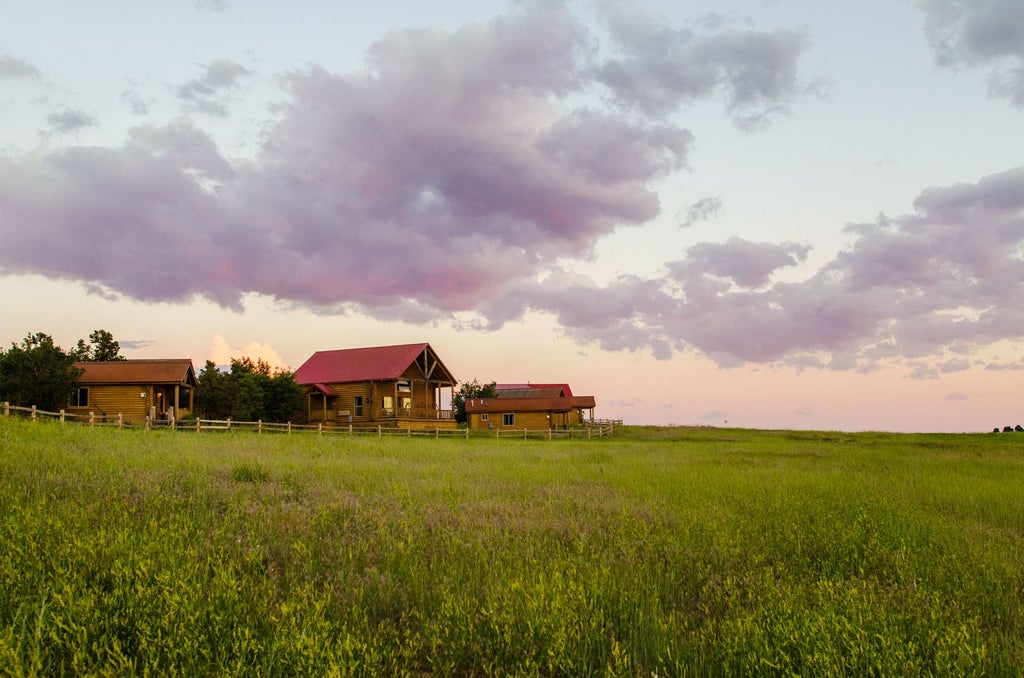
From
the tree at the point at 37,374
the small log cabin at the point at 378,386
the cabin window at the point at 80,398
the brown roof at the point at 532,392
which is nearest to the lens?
the tree at the point at 37,374

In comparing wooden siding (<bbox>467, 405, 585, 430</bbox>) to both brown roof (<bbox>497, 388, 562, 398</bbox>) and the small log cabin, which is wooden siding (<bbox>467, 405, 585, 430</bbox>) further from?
brown roof (<bbox>497, 388, 562, 398</bbox>)

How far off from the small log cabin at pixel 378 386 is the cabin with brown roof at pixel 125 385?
11.1m

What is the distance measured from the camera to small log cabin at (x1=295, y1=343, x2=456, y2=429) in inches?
2100

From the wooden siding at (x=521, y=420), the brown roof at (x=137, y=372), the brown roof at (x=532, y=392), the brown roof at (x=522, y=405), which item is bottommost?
the wooden siding at (x=521, y=420)

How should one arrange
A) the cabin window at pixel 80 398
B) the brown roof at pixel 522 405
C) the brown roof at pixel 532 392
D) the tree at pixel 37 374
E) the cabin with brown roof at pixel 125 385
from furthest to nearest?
the brown roof at pixel 532 392 → the brown roof at pixel 522 405 → the cabin window at pixel 80 398 → the cabin with brown roof at pixel 125 385 → the tree at pixel 37 374

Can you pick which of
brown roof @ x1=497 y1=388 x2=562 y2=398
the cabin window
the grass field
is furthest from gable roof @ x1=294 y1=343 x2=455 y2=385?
the grass field

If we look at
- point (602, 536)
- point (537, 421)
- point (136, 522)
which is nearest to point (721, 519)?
point (602, 536)

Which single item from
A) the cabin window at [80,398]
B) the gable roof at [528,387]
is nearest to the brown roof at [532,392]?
the gable roof at [528,387]

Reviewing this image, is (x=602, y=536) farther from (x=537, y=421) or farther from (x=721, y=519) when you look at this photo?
(x=537, y=421)

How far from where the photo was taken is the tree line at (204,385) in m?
42.3

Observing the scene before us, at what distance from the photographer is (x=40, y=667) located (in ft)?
11.9

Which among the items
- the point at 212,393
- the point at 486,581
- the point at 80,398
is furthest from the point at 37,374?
the point at 486,581

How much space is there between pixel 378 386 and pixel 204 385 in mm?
13567

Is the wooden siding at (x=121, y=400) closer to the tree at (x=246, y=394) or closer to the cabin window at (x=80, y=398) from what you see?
the cabin window at (x=80, y=398)
